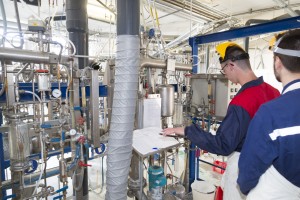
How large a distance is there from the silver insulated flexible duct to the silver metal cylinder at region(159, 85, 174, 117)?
0.68m

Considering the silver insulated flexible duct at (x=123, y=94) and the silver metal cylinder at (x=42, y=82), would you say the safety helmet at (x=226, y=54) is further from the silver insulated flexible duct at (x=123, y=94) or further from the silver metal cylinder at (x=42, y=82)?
the silver metal cylinder at (x=42, y=82)

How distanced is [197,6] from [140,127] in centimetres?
170

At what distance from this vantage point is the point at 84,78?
1386 mm

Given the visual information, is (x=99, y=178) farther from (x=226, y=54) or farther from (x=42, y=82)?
(x=226, y=54)

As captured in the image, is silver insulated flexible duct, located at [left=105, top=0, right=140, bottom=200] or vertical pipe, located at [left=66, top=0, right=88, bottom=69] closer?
silver insulated flexible duct, located at [left=105, top=0, right=140, bottom=200]

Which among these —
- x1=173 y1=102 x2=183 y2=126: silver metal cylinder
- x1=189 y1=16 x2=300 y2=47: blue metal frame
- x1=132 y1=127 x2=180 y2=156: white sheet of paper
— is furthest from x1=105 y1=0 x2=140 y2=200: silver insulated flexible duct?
x1=189 y1=16 x2=300 y2=47: blue metal frame

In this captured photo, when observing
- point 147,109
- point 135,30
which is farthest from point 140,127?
point 135,30

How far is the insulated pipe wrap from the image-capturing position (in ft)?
3.88

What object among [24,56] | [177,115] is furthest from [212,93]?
[24,56]

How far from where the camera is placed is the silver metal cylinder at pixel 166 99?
1.86 meters

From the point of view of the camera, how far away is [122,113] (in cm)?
120

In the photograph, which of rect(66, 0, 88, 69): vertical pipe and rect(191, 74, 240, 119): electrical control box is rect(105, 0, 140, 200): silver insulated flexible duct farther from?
rect(191, 74, 240, 119): electrical control box

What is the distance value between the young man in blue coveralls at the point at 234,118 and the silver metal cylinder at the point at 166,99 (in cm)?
42

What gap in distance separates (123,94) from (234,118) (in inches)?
26.4
